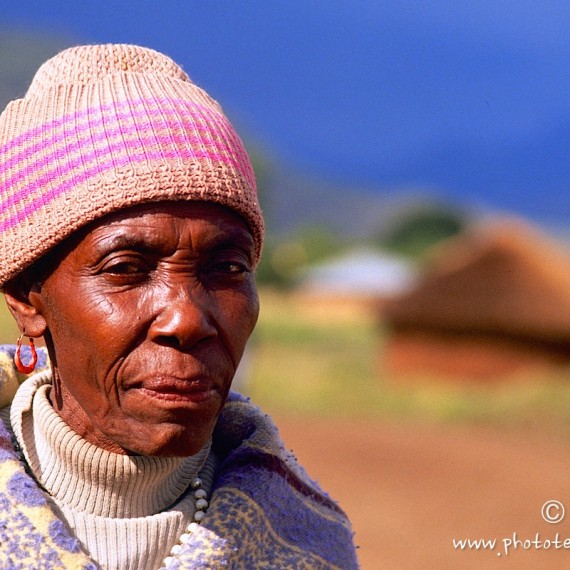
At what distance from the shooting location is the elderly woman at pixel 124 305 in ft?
7.01

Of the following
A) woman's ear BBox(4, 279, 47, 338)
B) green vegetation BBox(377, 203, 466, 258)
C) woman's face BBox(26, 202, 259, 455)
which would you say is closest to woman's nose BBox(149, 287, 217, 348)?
woman's face BBox(26, 202, 259, 455)

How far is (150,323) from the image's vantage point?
213 cm

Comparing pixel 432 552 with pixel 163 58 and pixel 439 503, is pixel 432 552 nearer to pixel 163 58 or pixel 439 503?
pixel 439 503

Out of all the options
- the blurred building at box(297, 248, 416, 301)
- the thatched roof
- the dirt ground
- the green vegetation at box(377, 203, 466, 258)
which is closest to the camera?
the dirt ground

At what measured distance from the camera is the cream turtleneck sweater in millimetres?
2281

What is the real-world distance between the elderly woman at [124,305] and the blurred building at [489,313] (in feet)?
48.6

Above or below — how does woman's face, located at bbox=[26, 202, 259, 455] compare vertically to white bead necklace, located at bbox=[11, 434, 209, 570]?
above

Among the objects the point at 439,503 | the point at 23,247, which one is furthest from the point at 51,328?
the point at 439,503

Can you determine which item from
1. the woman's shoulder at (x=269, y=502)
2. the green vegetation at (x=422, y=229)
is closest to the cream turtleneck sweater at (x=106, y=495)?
the woman's shoulder at (x=269, y=502)

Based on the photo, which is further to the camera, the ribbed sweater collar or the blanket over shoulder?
the ribbed sweater collar

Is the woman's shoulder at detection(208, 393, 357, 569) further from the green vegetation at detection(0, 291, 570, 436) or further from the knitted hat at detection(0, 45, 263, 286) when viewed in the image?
the green vegetation at detection(0, 291, 570, 436)

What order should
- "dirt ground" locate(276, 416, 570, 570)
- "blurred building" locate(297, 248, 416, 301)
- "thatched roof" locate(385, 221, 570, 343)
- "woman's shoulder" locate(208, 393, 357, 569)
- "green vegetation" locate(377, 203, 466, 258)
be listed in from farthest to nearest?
"green vegetation" locate(377, 203, 466, 258), "blurred building" locate(297, 248, 416, 301), "thatched roof" locate(385, 221, 570, 343), "dirt ground" locate(276, 416, 570, 570), "woman's shoulder" locate(208, 393, 357, 569)

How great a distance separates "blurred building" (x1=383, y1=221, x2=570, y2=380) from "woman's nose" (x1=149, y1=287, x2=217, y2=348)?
15001 millimetres

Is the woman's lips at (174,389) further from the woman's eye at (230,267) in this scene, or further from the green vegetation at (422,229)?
the green vegetation at (422,229)
